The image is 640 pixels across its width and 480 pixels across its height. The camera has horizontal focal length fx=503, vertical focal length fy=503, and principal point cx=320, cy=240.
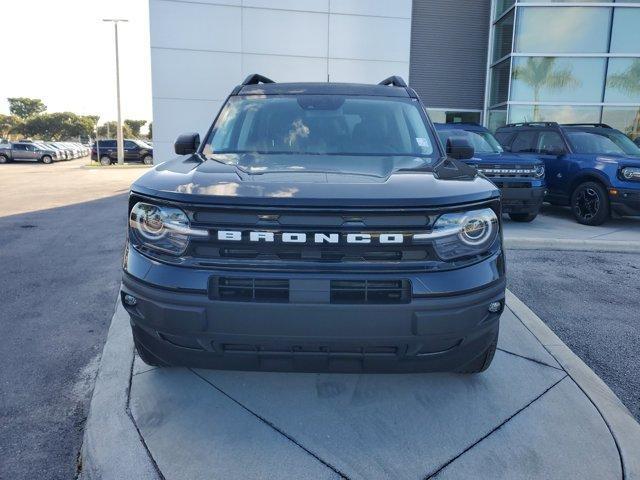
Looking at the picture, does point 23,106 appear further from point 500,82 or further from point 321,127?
point 321,127

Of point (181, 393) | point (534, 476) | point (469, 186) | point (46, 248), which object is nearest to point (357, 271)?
point (469, 186)

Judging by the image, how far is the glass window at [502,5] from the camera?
15.9 metres

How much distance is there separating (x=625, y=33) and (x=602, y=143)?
26.7ft

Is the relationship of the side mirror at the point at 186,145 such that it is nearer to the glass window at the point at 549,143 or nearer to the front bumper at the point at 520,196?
the front bumper at the point at 520,196

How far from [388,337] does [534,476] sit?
916 mm

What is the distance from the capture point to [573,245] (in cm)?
662

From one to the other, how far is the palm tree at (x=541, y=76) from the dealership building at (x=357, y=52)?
30 mm

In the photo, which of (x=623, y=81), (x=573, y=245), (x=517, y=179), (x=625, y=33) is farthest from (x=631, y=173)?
(x=625, y=33)

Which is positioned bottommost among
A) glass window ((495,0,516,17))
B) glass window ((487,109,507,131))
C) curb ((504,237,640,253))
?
curb ((504,237,640,253))

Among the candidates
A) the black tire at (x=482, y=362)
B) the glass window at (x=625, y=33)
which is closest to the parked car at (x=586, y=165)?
the black tire at (x=482, y=362)

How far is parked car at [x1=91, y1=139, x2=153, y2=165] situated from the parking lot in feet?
85.4

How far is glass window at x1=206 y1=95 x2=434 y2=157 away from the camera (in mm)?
3230

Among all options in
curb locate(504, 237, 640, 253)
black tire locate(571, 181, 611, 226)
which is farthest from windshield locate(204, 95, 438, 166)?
black tire locate(571, 181, 611, 226)

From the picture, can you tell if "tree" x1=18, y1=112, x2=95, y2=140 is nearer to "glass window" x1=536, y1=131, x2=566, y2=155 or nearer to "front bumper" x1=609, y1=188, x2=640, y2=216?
"glass window" x1=536, y1=131, x2=566, y2=155
